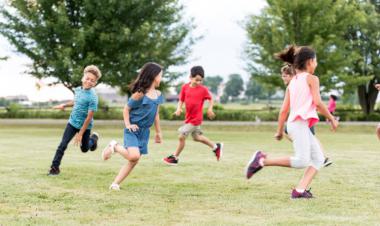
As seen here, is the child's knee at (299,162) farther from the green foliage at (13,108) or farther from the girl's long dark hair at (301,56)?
the green foliage at (13,108)

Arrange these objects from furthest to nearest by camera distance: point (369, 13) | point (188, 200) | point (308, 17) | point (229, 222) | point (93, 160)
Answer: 1. point (369, 13)
2. point (308, 17)
3. point (93, 160)
4. point (188, 200)
5. point (229, 222)

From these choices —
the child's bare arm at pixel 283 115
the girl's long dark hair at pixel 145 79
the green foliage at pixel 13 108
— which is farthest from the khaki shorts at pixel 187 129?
the green foliage at pixel 13 108

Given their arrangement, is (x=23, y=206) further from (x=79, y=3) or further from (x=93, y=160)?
(x=79, y=3)

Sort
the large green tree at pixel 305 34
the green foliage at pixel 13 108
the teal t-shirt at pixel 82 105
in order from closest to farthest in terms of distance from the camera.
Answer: the teal t-shirt at pixel 82 105
the large green tree at pixel 305 34
the green foliage at pixel 13 108

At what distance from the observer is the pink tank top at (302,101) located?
7418 millimetres

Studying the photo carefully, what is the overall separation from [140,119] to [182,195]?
115cm

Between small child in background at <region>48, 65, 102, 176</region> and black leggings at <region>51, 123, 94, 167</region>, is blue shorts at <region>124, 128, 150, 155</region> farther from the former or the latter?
black leggings at <region>51, 123, 94, 167</region>

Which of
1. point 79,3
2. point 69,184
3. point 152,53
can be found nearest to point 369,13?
point 152,53

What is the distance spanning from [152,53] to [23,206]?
84.3 ft

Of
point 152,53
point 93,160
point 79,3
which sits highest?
point 79,3

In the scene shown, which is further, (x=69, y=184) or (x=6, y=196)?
(x=69, y=184)

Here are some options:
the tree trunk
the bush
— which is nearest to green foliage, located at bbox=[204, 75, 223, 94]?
the tree trunk

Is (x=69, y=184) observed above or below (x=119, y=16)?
below

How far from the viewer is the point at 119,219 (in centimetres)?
609
